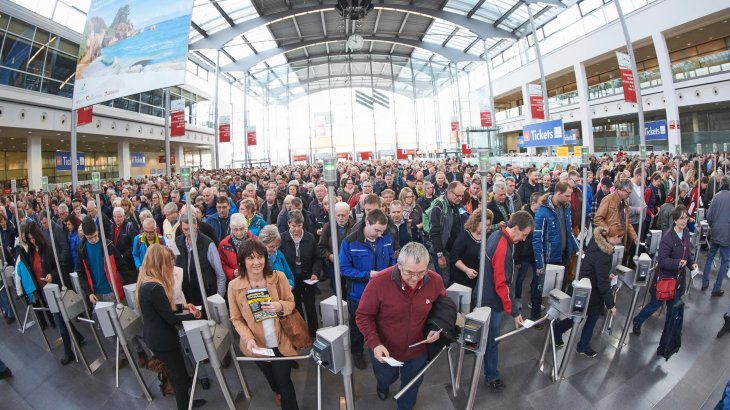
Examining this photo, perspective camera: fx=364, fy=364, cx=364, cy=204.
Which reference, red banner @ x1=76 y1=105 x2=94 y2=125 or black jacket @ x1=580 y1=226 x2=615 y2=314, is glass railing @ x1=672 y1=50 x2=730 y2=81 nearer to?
black jacket @ x1=580 y1=226 x2=615 y2=314

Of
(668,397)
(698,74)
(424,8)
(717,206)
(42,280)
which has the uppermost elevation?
(424,8)

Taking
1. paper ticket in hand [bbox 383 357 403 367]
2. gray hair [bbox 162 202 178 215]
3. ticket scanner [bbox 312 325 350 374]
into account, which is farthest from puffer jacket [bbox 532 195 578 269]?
gray hair [bbox 162 202 178 215]

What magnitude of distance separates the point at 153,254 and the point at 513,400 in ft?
10.5

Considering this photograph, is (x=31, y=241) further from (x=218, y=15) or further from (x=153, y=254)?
(x=218, y=15)

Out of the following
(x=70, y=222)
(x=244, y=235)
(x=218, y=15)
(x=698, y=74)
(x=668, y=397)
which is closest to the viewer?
(x=668, y=397)

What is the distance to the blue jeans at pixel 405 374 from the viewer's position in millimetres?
2643

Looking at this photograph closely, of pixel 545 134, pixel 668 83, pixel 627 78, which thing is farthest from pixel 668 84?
pixel 545 134

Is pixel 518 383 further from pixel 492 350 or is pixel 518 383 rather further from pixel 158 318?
pixel 158 318

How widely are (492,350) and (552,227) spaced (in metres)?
1.91

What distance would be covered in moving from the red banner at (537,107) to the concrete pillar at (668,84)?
541cm

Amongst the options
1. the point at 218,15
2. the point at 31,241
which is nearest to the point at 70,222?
the point at 31,241

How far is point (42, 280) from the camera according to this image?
453 centimetres

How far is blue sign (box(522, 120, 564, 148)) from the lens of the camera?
33.9 feet

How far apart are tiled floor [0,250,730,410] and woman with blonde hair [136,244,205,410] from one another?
735mm
